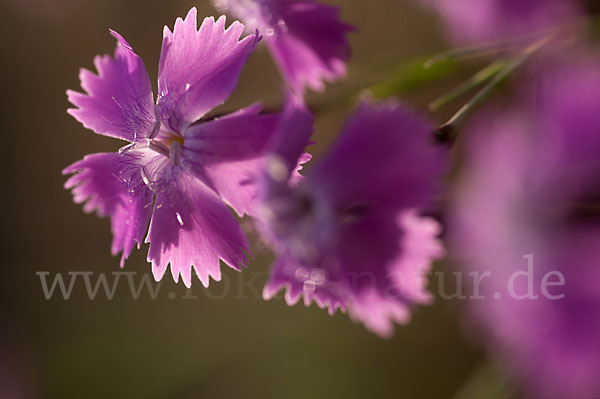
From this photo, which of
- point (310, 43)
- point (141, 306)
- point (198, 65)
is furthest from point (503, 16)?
point (141, 306)

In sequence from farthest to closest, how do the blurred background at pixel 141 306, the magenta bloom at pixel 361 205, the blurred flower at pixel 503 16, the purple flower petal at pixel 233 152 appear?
the blurred background at pixel 141 306 → the blurred flower at pixel 503 16 → the purple flower petal at pixel 233 152 → the magenta bloom at pixel 361 205

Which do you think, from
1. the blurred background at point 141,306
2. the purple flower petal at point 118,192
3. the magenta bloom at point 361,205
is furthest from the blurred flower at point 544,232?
the blurred background at point 141,306

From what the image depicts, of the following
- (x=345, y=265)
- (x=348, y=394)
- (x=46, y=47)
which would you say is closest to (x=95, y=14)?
(x=46, y=47)

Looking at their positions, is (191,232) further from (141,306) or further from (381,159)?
(141,306)

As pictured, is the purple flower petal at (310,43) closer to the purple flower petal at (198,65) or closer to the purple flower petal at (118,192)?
the purple flower petal at (198,65)

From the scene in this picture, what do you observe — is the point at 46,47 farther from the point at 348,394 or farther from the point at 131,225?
the point at 131,225

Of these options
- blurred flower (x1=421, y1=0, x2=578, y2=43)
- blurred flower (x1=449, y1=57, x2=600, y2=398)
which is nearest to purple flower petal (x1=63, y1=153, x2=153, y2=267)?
blurred flower (x1=449, y1=57, x2=600, y2=398)

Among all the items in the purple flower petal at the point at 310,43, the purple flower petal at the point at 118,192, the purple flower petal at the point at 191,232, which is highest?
the purple flower petal at the point at 310,43
